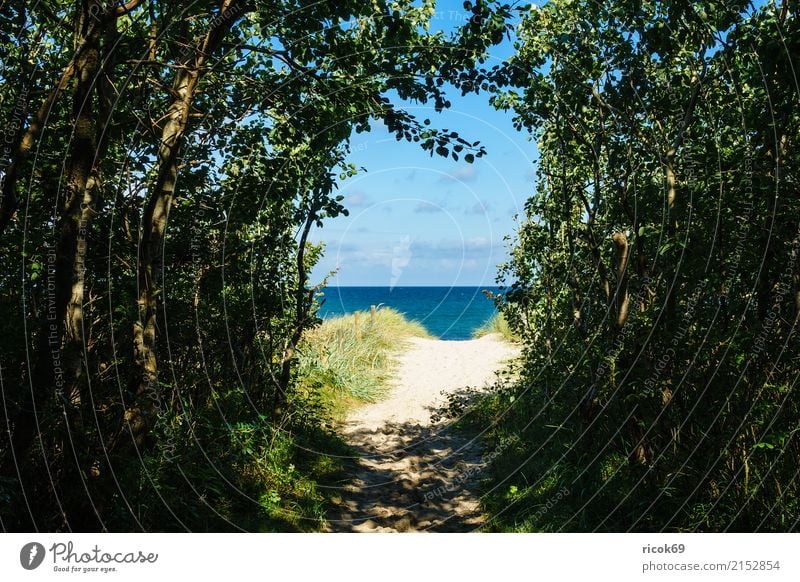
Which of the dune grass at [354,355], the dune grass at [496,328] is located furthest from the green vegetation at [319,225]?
the dune grass at [496,328]

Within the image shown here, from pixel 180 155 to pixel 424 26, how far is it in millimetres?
2731

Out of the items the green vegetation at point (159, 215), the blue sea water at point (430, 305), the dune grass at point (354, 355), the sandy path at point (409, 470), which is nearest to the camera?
the green vegetation at point (159, 215)

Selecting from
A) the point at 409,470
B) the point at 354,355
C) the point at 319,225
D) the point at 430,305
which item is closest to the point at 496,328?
the point at 354,355

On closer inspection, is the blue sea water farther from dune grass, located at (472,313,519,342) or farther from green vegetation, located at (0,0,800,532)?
green vegetation, located at (0,0,800,532)

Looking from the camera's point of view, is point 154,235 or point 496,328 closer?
point 154,235

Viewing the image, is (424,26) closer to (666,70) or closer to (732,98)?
(666,70)

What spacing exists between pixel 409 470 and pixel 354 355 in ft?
22.2

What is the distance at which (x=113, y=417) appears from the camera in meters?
4.36

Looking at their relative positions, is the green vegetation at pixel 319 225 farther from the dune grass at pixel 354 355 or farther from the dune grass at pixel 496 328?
the dune grass at pixel 496 328

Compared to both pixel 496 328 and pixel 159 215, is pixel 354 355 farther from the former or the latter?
pixel 159 215

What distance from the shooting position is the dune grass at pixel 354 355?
408 inches

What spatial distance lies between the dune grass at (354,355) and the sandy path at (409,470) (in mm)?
439

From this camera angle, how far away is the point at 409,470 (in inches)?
277

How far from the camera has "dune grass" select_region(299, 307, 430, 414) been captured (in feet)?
34.0
